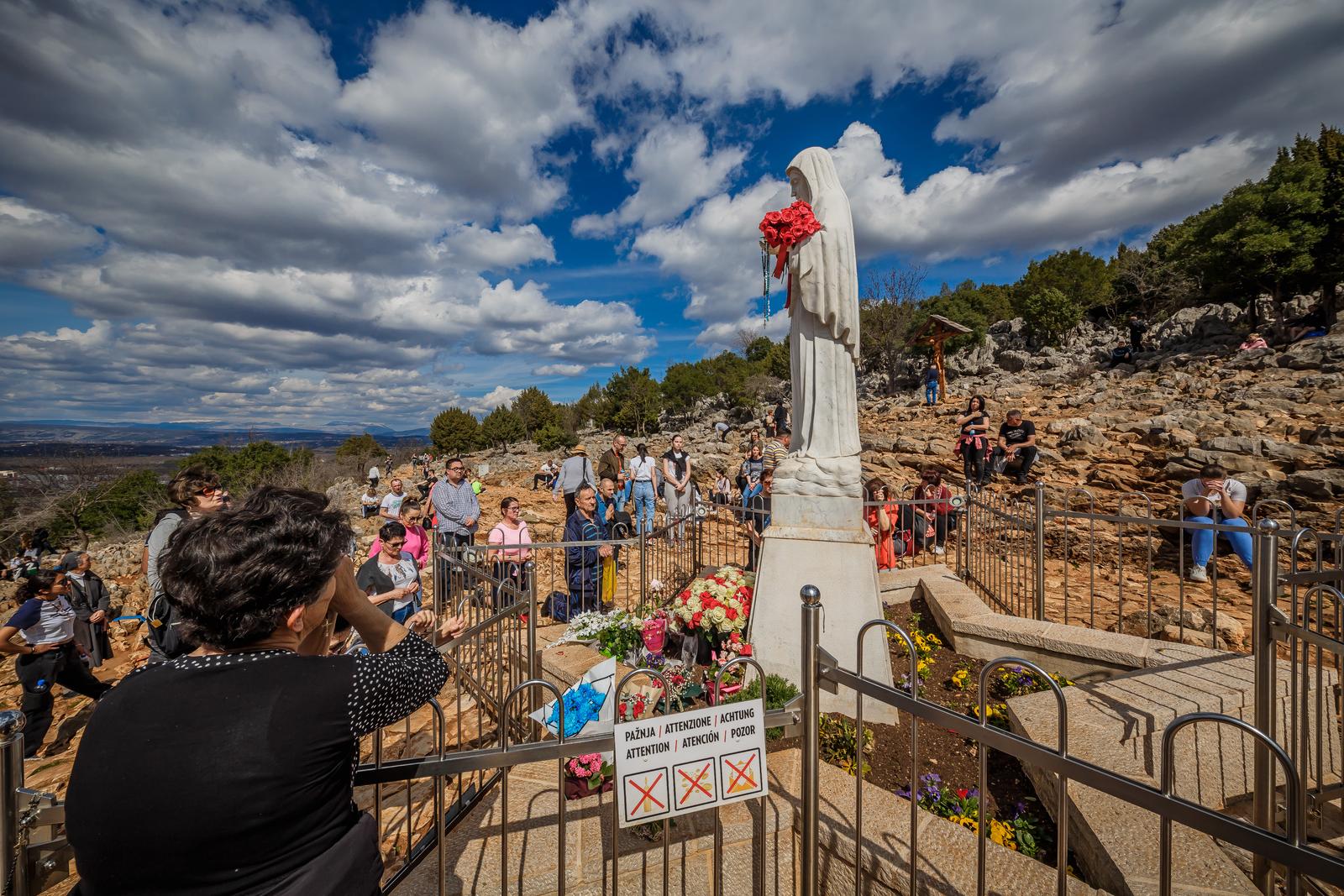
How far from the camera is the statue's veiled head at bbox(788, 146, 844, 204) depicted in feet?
13.8

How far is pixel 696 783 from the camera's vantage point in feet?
5.85

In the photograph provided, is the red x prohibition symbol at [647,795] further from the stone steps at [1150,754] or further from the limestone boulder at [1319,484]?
the limestone boulder at [1319,484]

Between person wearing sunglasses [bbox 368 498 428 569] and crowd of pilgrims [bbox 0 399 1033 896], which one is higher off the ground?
crowd of pilgrims [bbox 0 399 1033 896]

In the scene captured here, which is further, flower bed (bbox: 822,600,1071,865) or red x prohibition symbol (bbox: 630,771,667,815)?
flower bed (bbox: 822,600,1071,865)

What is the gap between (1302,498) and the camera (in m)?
7.63

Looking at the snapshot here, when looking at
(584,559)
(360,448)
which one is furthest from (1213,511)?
(360,448)

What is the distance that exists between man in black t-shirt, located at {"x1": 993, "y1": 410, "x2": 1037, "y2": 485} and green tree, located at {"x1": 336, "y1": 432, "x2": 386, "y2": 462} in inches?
1415

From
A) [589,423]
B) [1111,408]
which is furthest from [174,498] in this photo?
[589,423]

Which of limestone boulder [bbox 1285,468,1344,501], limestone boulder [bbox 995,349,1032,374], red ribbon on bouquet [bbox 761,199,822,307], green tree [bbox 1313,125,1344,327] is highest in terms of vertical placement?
green tree [bbox 1313,125,1344,327]

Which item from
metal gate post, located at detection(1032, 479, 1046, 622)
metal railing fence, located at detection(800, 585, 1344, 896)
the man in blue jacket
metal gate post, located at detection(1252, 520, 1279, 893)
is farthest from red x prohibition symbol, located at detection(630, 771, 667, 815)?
metal gate post, located at detection(1032, 479, 1046, 622)

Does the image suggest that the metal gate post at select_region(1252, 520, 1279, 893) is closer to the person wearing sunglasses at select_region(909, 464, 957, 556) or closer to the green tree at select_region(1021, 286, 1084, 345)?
the person wearing sunglasses at select_region(909, 464, 957, 556)

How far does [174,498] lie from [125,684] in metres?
3.20

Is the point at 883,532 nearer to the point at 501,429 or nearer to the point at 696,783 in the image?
the point at 696,783

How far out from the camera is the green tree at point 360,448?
36.2 metres
